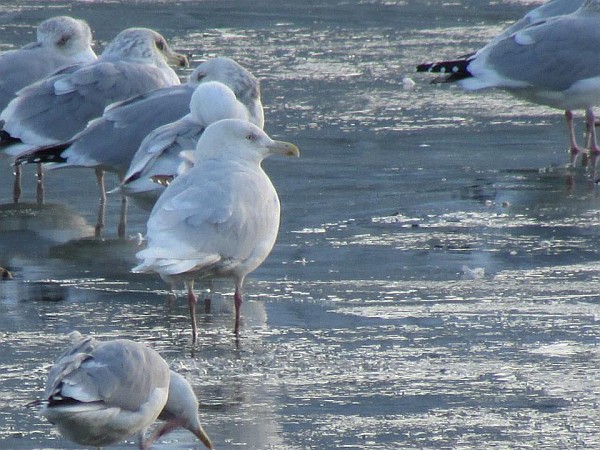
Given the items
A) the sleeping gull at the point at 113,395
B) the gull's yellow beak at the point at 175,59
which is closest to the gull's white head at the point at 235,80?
the gull's yellow beak at the point at 175,59

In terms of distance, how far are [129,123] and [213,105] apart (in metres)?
1.34

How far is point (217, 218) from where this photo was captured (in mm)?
6973

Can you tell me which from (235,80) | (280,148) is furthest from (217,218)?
(235,80)

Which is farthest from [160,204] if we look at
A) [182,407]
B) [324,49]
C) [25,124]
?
[324,49]

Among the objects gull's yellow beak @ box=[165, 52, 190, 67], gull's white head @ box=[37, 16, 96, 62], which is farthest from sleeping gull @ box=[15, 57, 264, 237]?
gull's white head @ box=[37, 16, 96, 62]

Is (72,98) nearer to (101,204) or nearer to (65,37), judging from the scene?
(101,204)

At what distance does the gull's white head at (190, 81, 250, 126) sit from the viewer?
8688 millimetres

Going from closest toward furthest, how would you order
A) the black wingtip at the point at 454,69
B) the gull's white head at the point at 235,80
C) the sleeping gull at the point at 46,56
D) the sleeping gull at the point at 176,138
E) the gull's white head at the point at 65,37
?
the sleeping gull at the point at 176,138 → the gull's white head at the point at 235,80 → the sleeping gull at the point at 46,56 → the gull's white head at the point at 65,37 → the black wingtip at the point at 454,69

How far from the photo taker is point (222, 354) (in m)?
6.77

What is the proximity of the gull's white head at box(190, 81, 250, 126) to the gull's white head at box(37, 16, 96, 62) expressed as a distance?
11.5ft

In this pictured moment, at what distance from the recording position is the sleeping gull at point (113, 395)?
501cm

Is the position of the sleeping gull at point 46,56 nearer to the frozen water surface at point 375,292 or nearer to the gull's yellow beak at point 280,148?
the frozen water surface at point 375,292

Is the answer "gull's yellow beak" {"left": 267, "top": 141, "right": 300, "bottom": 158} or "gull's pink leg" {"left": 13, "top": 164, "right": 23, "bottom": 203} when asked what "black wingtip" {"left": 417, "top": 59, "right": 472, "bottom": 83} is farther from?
"gull's yellow beak" {"left": 267, "top": 141, "right": 300, "bottom": 158}

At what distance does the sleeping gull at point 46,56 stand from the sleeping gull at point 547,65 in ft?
9.66
